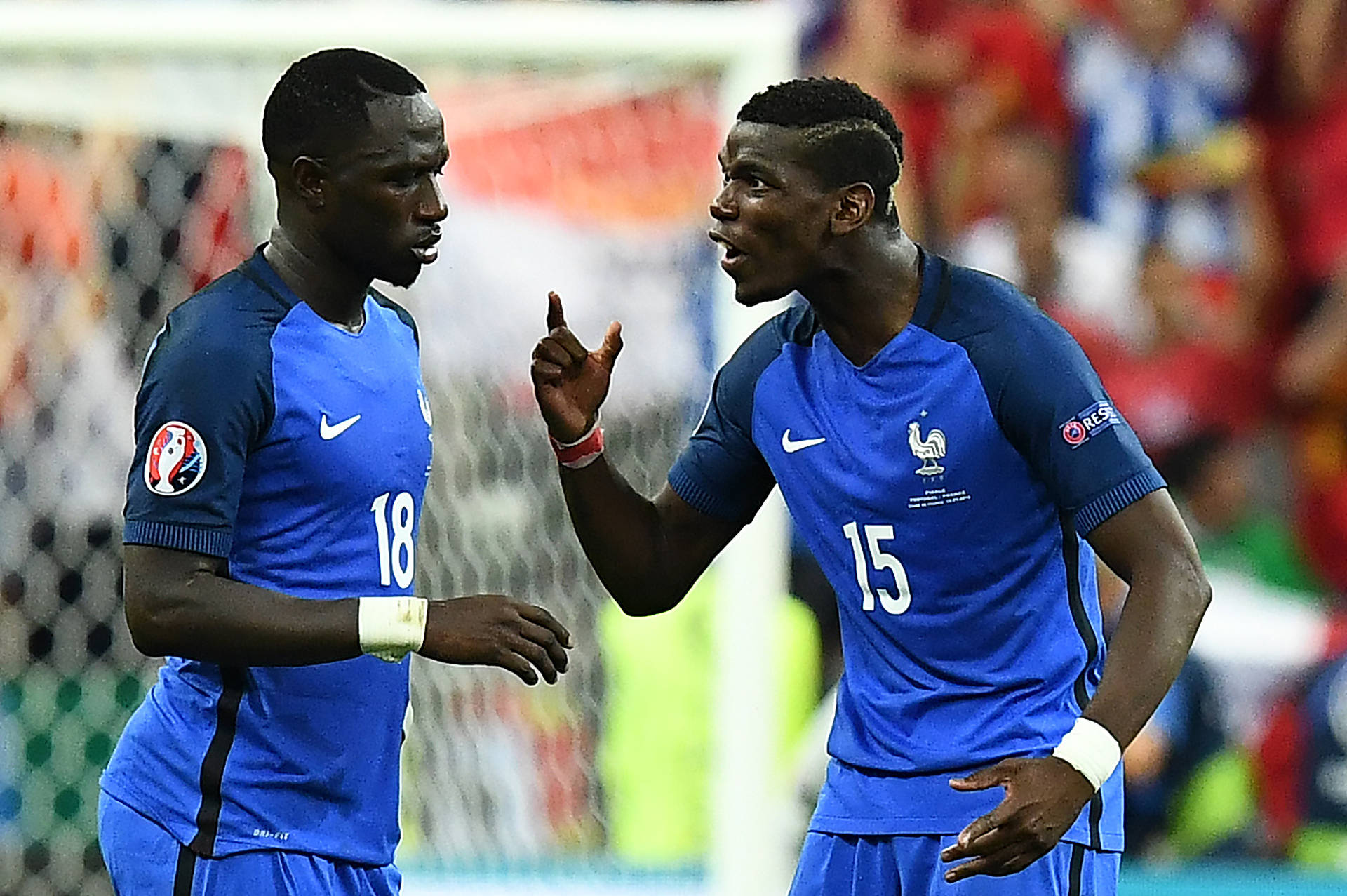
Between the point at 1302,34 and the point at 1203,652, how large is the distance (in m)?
2.46

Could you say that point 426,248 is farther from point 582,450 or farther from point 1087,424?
point 1087,424

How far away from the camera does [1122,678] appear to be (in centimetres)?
292

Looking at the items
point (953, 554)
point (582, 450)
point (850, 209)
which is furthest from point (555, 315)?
point (953, 554)

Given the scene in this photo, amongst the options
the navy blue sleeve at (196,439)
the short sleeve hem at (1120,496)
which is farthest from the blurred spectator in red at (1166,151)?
the navy blue sleeve at (196,439)

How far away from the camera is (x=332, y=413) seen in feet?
10.2

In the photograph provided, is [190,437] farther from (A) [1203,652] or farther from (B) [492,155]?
(A) [1203,652]

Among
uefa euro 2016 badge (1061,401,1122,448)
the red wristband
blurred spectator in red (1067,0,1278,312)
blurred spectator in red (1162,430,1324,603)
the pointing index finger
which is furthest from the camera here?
blurred spectator in red (1067,0,1278,312)

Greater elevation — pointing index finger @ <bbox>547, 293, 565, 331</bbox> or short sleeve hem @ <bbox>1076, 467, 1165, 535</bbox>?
pointing index finger @ <bbox>547, 293, 565, 331</bbox>

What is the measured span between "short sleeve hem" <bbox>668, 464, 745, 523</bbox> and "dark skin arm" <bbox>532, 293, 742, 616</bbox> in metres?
0.01

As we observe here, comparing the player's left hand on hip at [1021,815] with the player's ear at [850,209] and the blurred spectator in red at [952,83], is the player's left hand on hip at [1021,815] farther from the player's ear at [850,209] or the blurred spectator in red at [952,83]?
the blurred spectator in red at [952,83]

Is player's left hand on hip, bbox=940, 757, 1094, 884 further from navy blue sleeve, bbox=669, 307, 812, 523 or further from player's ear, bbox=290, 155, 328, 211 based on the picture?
player's ear, bbox=290, 155, 328, 211

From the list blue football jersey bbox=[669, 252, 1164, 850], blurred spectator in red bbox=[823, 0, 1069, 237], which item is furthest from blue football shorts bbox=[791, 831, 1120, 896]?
blurred spectator in red bbox=[823, 0, 1069, 237]

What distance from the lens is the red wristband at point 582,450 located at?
3.46 meters

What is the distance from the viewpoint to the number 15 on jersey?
10.6 ft
